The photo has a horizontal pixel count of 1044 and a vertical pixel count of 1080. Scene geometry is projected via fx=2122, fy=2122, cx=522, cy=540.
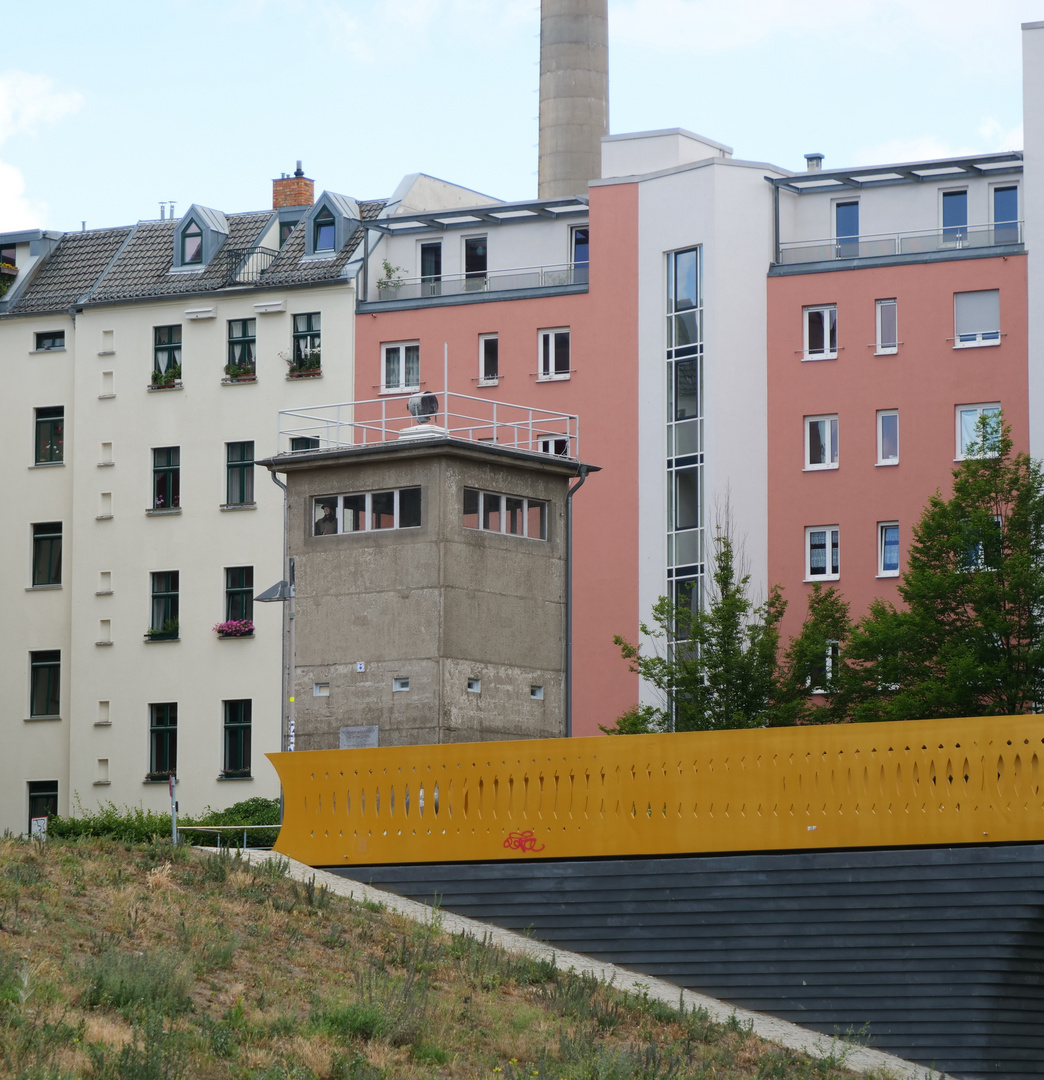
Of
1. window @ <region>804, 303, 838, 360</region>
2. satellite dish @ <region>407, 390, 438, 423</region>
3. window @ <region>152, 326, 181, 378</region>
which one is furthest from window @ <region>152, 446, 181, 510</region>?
satellite dish @ <region>407, 390, 438, 423</region>

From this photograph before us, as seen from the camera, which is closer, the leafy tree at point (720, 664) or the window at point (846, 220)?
the leafy tree at point (720, 664)

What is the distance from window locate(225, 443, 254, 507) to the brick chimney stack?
1095 centimetres

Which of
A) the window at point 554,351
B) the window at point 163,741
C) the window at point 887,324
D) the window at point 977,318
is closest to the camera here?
the window at point 977,318

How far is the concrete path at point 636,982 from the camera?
1106 inches

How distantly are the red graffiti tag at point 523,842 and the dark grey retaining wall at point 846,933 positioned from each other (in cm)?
25

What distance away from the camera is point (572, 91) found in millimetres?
81062

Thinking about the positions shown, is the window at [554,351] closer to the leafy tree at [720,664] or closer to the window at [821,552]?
the window at [821,552]

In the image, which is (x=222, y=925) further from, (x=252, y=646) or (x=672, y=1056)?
(x=252, y=646)

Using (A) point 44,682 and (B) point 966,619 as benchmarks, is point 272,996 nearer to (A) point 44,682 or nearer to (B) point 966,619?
(B) point 966,619

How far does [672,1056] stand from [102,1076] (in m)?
8.08

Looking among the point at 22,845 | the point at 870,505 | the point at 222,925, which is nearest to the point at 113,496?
the point at 870,505

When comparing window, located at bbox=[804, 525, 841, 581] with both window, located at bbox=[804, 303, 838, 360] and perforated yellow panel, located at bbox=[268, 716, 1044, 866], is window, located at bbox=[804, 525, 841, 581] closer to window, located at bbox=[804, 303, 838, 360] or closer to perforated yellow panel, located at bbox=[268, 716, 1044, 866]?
window, located at bbox=[804, 303, 838, 360]

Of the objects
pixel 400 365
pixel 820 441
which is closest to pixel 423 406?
pixel 820 441

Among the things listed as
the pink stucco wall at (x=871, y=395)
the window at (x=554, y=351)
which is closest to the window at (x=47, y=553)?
the window at (x=554, y=351)
